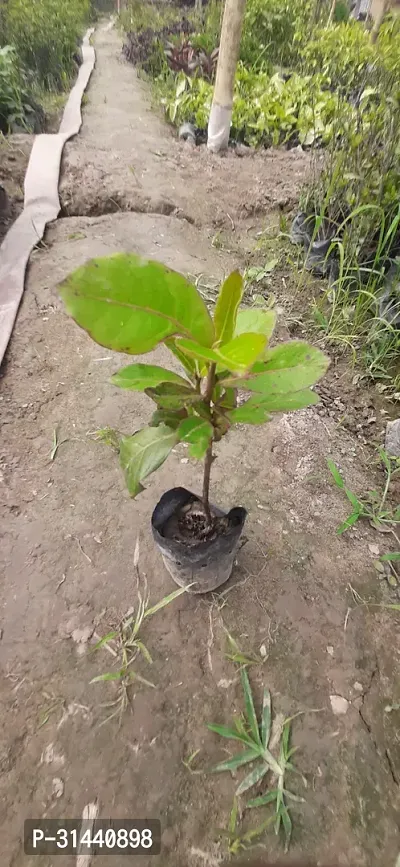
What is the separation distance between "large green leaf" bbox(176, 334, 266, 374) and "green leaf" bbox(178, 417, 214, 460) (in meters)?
0.16

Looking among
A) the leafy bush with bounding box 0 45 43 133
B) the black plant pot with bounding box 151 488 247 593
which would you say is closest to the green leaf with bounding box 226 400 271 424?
the black plant pot with bounding box 151 488 247 593

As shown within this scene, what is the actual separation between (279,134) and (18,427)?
334cm

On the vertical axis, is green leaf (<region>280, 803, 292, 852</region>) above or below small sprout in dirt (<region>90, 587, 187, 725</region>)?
below

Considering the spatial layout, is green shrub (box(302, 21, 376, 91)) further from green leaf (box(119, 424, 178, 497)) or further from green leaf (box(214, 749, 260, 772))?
green leaf (box(214, 749, 260, 772))

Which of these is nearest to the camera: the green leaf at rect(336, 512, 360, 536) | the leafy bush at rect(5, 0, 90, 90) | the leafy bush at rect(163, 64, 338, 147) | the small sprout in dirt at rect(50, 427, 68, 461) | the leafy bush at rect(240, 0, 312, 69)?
the green leaf at rect(336, 512, 360, 536)

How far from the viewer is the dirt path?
3.09ft

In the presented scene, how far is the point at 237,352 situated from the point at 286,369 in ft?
0.53

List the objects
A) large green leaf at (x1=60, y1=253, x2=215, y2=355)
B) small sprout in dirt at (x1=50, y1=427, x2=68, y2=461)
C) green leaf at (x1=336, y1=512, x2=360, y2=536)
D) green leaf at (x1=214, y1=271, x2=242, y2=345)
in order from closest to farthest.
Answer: large green leaf at (x1=60, y1=253, x2=215, y2=355), green leaf at (x1=214, y1=271, x2=242, y2=345), green leaf at (x1=336, y1=512, x2=360, y2=536), small sprout in dirt at (x1=50, y1=427, x2=68, y2=461)

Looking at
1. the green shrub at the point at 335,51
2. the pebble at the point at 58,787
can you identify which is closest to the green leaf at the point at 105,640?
the pebble at the point at 58,787

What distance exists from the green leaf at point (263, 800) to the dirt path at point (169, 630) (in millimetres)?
49

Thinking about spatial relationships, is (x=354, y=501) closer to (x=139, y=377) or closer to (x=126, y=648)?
(x=126, y=648)

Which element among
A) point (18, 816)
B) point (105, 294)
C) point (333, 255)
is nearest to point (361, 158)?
point (333, 255)

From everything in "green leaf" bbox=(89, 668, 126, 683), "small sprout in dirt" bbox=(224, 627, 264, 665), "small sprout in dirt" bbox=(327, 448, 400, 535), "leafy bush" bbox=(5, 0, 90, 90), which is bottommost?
"green leaf" bbox=(89, 668, 126, 683)

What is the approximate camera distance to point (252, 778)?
960mm
